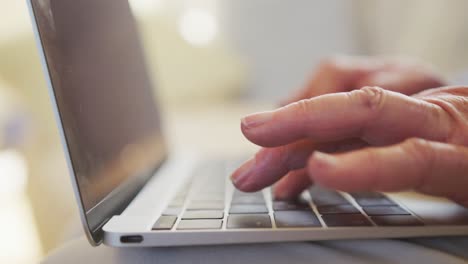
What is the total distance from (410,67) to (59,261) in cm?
67

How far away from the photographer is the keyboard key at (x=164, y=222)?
0.34 m

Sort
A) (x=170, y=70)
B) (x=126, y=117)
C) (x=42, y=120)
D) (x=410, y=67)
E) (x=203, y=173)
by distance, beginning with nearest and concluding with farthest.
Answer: (x=126, y=117) → (x=203, y=173) → (x=410, y=67) → (x=42, y=120) → (x=170, y=70)

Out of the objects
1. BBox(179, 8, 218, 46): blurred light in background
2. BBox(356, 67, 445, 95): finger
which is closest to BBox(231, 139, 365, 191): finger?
BBox(356, 67, 445, 95): finger

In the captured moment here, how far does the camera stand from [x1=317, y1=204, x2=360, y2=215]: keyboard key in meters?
0.38

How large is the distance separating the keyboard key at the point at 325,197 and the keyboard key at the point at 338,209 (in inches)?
0.5

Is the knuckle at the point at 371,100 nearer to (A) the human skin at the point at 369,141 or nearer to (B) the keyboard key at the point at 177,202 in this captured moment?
(A) the human skin at the point at 369,141

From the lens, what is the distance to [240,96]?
6.42 ft

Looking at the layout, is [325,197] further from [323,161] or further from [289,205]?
[323,161]

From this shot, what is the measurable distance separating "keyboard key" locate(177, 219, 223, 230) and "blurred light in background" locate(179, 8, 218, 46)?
1.69m

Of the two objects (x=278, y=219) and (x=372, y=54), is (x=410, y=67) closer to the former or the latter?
(x=278, y=219)

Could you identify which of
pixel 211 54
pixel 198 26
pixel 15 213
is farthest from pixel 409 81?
pixel 198 26

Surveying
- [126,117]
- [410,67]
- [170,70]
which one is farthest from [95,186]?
[170,70]

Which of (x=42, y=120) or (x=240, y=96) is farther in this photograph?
(x=240, y=96)

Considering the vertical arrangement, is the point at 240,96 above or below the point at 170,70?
below
